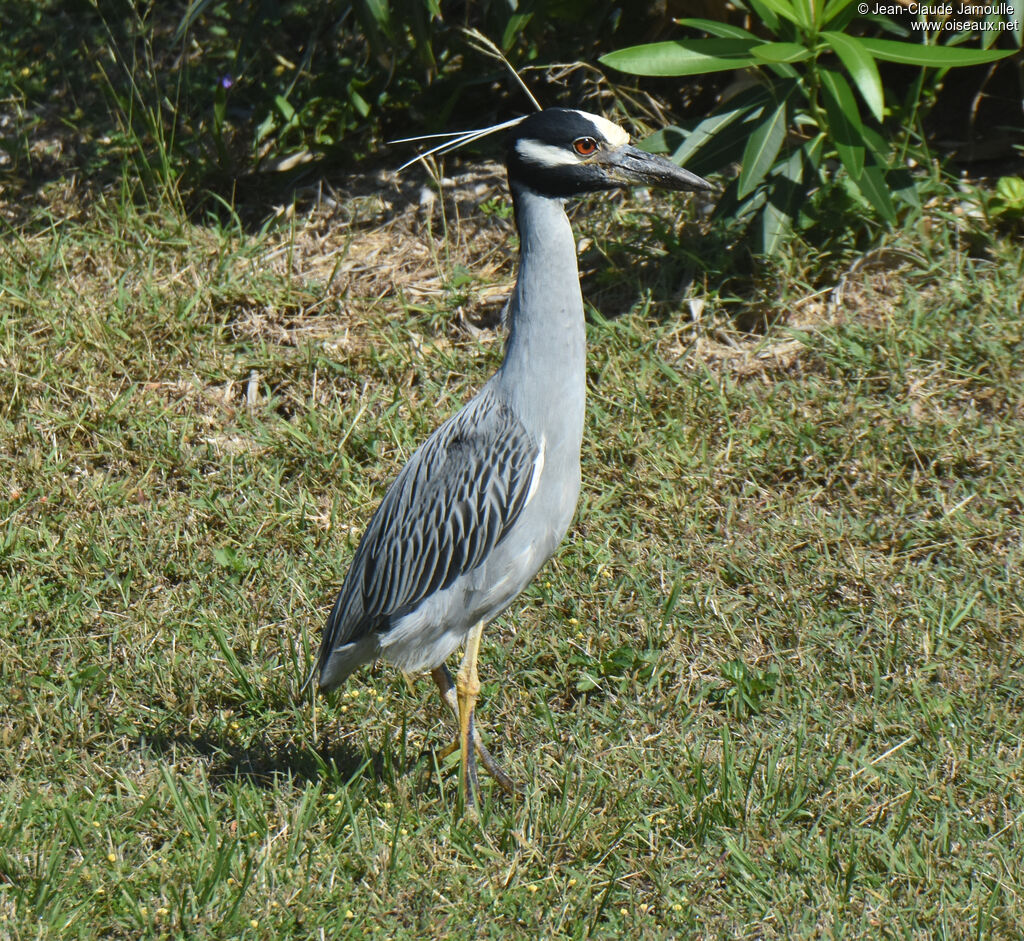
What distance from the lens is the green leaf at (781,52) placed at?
190 inches

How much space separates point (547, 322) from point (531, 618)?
52.4 inches

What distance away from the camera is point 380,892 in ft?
11.1

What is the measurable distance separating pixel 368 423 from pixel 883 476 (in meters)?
2.16

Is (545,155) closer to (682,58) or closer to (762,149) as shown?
(682,58)

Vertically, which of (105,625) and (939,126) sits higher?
(939,126)

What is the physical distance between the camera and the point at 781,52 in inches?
192

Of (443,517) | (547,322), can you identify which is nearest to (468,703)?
(443,517)

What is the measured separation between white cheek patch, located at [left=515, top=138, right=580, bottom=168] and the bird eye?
0.08 feet

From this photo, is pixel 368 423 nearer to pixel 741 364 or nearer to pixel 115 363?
pixel 115 363

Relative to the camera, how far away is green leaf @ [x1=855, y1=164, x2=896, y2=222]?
5.04 metres

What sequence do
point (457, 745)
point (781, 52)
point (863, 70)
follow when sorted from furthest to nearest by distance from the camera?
point (781, 52) → point (863, 70) → point (457, 745)

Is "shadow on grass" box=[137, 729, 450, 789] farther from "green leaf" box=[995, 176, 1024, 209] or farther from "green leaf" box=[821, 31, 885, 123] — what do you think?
"green leaf" box=[995, 176, 1024, 209]

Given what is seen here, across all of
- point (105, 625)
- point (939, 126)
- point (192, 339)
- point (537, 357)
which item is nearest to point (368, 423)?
point (192, 339)

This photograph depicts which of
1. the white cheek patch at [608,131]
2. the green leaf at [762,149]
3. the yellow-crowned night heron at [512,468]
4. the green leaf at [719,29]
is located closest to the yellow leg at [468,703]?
the yellow-crowned night heron at [512,468]
